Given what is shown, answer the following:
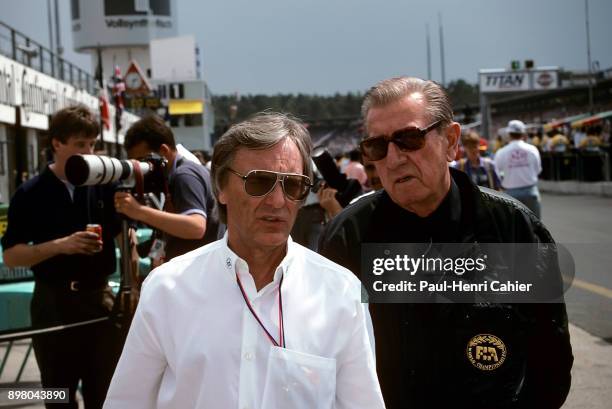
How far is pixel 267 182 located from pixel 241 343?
1.48ft

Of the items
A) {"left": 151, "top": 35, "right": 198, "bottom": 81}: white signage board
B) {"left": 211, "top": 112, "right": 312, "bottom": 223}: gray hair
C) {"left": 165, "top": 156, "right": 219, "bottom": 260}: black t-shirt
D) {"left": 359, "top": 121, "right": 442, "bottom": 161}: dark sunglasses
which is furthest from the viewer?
{"left": 151, "top": 35, "right": 198, "bottom": 81}: white signage board

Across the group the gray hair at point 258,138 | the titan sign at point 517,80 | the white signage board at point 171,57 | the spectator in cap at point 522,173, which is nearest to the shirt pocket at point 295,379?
the gray hair at point 258,138

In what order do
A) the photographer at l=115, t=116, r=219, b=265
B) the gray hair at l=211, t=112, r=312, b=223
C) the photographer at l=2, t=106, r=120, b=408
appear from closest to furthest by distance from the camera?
the gray hair at l=211, t=112, r=312, b=223 < the photographer at l=2, t=106, r=120, b=408 < the photographer at l=115, t=116, r=219, b=265

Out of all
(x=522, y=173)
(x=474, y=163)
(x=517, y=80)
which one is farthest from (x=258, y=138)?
(x=517, y=80)

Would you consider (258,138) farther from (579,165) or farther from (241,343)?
(579,165)

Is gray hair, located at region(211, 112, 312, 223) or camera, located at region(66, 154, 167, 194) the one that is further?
camera, located at region(66, 154, 167, 194)

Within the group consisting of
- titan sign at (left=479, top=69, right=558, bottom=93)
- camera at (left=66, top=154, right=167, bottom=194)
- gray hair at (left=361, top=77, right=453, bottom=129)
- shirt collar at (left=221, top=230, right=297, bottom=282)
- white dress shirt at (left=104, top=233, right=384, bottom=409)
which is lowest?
white dress shirt at (left=104, top=233, right=384, bottom=409)

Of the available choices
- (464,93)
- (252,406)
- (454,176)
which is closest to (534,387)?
(454,176)

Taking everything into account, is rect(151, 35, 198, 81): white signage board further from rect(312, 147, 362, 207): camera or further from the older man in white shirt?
the older man in white shirt

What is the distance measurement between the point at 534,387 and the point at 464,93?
135095 millimetres

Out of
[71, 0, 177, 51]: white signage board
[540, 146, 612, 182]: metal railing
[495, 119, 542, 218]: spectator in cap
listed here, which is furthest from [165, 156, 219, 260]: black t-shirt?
[71, 0, 177, 51]: white signage board

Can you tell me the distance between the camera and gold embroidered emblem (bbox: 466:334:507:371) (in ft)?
8.94

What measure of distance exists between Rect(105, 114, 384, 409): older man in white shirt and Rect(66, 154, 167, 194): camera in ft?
6.61

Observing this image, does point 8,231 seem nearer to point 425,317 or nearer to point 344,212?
point 344,212
